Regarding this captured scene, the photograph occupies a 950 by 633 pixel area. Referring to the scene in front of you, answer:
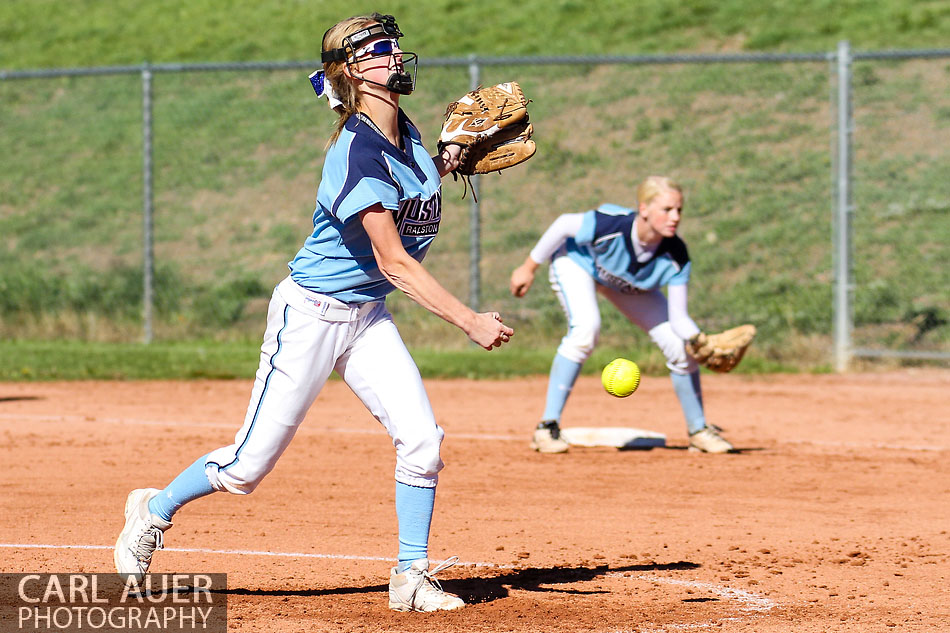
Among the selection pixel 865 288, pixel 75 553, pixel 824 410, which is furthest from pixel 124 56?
pixel 75 553

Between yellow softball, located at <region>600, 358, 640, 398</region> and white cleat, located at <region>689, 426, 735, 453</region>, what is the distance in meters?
1.96

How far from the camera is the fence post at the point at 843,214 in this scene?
481 inches

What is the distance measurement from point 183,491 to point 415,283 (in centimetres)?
127

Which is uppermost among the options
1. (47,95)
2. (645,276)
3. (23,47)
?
(23,47)

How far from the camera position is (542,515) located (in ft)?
21.2

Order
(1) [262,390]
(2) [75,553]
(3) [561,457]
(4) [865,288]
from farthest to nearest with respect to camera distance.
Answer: (4) [865,288] → (3) [561,457] → (2) [75,553] → (1) [262,390]

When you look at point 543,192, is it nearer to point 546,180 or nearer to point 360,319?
point 546,180

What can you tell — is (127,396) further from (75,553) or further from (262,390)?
(262,390)

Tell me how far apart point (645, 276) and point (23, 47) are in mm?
22595

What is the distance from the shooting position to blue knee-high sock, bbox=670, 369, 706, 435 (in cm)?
836

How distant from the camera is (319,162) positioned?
18.9 metres

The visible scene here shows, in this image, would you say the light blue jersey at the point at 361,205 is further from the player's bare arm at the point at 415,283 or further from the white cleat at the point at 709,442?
the white cleat at the point at 709,442

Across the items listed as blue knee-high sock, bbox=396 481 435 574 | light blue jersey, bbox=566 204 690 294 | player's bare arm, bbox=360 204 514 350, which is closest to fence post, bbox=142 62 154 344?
light blue jersey, bbox=566 204 690 294

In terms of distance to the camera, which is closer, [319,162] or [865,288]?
[865,288]
